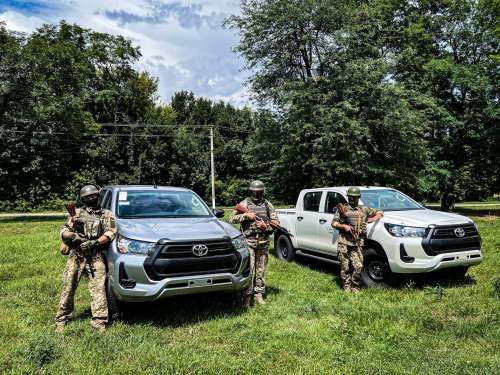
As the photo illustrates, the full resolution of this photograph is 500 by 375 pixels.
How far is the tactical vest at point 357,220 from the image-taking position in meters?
6.93

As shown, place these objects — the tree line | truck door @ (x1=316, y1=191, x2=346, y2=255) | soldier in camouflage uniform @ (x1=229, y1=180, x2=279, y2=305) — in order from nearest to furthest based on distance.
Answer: soldier in camouflage uniform @ (x1=229, y1=180, x2=279, y2=305)
truck door @ (x1=316, y1=191, x2=346, y2=255)
the tree line

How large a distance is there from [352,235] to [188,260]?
2922mm

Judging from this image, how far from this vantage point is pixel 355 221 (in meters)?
6.97

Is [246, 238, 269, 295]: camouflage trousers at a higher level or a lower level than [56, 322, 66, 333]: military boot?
higher

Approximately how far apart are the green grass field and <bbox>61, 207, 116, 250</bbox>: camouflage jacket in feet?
3.84

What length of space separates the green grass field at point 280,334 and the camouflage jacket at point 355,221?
2.90 ft

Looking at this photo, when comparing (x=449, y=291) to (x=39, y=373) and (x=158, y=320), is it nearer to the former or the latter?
(x=158, y=320)

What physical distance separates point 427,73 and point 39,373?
25.3 meters

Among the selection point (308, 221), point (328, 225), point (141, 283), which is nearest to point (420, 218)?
point (328, 225)

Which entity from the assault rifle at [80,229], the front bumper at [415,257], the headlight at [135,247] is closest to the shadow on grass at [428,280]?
the front bumper at [415,257]

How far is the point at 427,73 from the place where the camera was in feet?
80.5

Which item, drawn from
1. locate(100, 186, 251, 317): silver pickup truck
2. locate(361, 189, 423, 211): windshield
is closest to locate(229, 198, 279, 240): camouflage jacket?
locate(100, 186, 251, 317): silver pickup truck

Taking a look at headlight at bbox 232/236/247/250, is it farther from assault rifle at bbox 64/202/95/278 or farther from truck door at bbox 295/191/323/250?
truck door at bbox 295/191/323/250

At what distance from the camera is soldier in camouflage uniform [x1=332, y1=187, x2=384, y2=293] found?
6.94m
